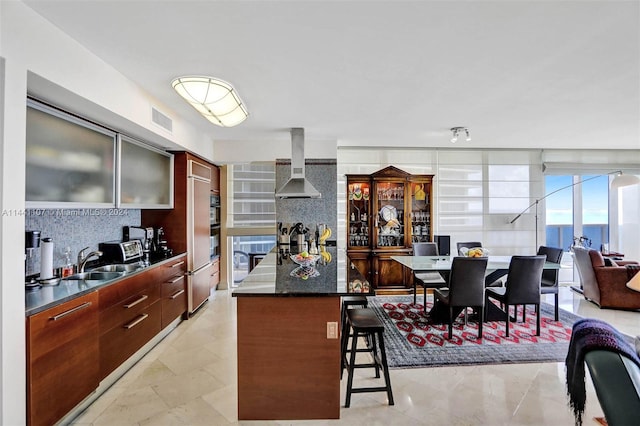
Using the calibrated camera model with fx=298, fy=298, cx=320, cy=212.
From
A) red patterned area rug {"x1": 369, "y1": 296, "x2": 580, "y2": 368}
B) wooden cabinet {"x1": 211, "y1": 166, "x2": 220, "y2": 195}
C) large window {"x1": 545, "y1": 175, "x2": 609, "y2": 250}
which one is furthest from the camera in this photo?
large window {"x1": 545, "y1": 175, "x2": 609, "y2": 250}

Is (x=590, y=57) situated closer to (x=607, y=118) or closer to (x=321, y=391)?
(x=607, y=118)

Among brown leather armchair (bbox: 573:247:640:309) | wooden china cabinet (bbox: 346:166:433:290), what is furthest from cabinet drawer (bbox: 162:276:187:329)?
brown leather armchair (bbox: 573:247:640:309)

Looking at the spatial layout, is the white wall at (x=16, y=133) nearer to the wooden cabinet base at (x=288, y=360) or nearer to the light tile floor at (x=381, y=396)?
the light tile floor at (x=381, y=396)

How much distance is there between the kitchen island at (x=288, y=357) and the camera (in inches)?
78.6

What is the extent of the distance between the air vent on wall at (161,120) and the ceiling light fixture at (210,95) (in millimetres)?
853

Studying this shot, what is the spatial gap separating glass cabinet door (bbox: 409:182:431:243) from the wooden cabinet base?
148 inches

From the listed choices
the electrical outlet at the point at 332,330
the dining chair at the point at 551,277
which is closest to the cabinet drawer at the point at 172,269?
the electrical outlet at the point at 332,330

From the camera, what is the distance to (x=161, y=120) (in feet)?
10.2

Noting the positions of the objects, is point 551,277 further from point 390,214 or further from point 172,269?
point 172,269

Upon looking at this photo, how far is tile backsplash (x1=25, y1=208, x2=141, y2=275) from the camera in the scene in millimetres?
2305

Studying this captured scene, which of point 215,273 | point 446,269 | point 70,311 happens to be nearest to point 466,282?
point 446,269

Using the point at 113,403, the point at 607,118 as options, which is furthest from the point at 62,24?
the point at 607,118

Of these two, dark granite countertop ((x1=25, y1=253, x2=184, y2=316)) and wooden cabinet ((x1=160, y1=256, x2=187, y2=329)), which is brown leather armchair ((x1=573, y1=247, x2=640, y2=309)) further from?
dark granite countertop ((x1=25, y1=253, x2=184, y2=316))

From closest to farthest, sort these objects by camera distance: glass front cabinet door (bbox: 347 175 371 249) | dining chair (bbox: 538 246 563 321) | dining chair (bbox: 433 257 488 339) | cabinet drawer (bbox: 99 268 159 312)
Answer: cabinet drawer (bbox: 99 268 159 312) → dining chair (bbox: 433 257 488 339) → dining chair (bbox: 538 246 563 321) → glass front cabinet door (bbox: 347 175 371 249)
